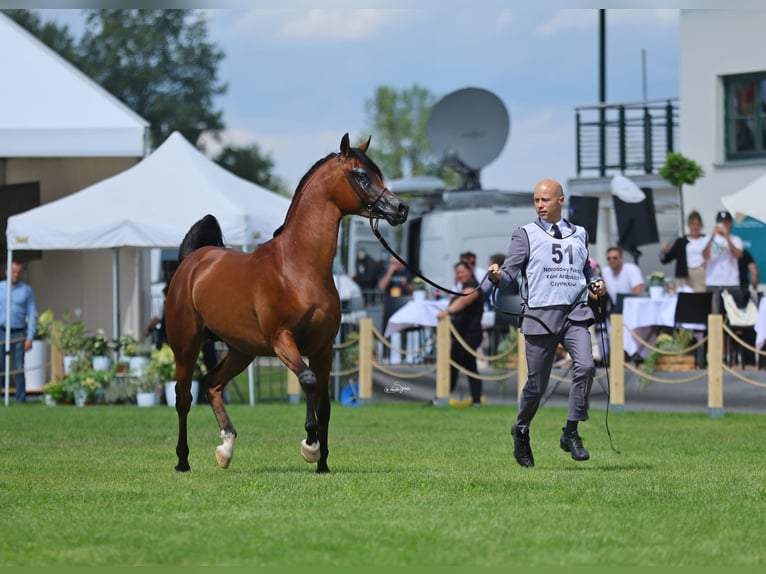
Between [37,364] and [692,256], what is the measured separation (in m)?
10.3

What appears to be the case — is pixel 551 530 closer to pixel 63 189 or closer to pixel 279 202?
pixel 279 202

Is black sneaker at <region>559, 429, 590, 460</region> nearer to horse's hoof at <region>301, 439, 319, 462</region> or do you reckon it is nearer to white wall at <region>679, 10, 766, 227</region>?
horse's hoof at <region>301, 439, 319, 462</region>

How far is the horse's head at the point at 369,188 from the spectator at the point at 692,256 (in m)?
11.1

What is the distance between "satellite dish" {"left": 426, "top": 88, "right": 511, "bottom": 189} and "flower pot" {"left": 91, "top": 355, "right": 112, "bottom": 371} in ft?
37.1

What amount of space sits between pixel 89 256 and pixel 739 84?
44.3 ft

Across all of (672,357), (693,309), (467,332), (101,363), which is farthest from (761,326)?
(101,363)

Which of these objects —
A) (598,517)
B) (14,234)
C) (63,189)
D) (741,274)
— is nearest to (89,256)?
(63,189)

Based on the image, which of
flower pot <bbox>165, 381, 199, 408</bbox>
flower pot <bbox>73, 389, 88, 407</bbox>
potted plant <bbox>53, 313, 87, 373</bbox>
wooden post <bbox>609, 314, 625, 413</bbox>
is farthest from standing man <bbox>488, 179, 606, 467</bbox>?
potted plant <bbox>53, 313, 87, 373</bbox>

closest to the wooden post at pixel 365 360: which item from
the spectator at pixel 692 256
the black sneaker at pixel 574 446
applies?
the spectator at pixel 692 256

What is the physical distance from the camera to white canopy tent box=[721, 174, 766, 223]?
20016 mm

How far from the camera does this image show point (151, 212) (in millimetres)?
20281

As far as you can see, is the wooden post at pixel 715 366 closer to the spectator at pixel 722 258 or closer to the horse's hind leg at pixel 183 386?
the spectator at pixel 722 258

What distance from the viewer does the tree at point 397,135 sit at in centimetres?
9362

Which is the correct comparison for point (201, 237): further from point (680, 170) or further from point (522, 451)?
point (680, 170)
